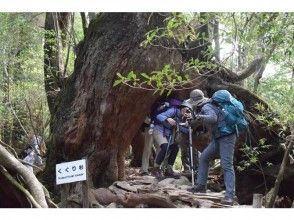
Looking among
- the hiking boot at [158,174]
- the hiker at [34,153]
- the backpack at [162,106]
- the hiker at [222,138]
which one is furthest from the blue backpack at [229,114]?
the hiker at [34,153]

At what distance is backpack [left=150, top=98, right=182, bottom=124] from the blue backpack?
73.3 inches

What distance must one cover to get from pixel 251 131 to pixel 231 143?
2.85 m

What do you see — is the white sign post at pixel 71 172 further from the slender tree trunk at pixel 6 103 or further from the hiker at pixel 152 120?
the slender tree trunk at pixel 6 103

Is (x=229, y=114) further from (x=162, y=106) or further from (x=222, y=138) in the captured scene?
(x=162, y=106)

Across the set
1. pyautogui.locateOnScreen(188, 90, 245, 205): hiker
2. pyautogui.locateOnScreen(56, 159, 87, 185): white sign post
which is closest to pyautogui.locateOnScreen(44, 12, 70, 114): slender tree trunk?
pyautogui.locateOnScreen(188, 90, 245, 205): hiker

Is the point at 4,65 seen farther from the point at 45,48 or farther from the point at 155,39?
the point at 155,39

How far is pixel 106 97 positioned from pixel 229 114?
7.68 feet

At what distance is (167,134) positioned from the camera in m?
8.74

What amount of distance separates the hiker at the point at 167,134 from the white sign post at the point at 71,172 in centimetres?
318

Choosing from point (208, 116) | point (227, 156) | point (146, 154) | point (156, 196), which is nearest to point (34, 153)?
point (146, 154)

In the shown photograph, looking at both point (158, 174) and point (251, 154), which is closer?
point (251, 154)

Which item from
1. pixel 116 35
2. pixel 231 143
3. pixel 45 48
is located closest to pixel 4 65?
pixel 45 48

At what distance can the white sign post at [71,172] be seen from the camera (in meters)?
5.46

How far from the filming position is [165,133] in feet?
28.7
